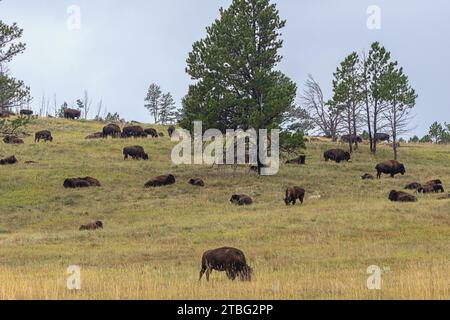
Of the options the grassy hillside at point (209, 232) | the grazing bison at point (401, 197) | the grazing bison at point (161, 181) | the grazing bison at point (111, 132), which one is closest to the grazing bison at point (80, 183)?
the grassy hillside at point (209, 232)

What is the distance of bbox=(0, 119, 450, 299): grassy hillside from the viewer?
11.4m

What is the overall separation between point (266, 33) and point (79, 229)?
23.0m

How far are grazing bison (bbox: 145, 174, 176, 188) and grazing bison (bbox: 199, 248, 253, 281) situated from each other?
21.7m

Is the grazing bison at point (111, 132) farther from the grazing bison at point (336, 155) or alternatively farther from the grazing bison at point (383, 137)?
the grazing bison at point (383, 137)

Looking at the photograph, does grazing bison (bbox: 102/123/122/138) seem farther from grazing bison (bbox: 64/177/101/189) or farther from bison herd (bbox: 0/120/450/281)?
grazing bison (bbox: 64/177/101/189)

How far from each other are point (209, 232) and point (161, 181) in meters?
13.5

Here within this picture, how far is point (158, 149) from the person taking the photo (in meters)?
51.4

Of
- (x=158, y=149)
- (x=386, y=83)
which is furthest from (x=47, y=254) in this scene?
(x=386, y=83)

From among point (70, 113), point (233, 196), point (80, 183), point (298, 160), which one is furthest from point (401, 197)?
point (70, 113)

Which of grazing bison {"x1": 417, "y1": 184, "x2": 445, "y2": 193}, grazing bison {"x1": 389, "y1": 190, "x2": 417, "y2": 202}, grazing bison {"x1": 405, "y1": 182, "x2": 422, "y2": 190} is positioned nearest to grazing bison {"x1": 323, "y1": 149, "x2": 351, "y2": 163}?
grazing bison {"x1": 405, "y1": 182, "x2": 422, "y2": 190}

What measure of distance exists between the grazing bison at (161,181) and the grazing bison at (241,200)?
21.9ft

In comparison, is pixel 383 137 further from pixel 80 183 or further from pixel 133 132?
pixel 80 183

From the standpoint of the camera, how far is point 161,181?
3581 centimetres
